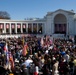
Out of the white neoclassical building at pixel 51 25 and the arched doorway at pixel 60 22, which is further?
the arched doorway at pixel 60 22

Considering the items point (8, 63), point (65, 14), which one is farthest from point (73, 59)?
point (65, 14)

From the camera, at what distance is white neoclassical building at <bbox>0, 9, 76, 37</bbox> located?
64812 mm

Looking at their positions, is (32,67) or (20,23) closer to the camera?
(32,67)

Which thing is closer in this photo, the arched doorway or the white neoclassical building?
the white neoclassical building

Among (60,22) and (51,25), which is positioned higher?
(60,22)

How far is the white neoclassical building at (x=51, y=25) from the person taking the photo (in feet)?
213

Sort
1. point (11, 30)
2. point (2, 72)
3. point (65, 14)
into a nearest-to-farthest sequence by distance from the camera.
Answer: point (2, 72) < point (65, 14) < point (11, 30)

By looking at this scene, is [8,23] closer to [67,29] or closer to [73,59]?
[67,29]

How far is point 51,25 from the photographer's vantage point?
215 feet

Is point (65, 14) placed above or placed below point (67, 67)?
above

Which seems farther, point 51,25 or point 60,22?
point 60,22

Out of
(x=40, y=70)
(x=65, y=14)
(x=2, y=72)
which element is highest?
(x=65, y=14)

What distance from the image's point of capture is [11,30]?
68875mm

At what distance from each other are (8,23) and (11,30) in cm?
315
